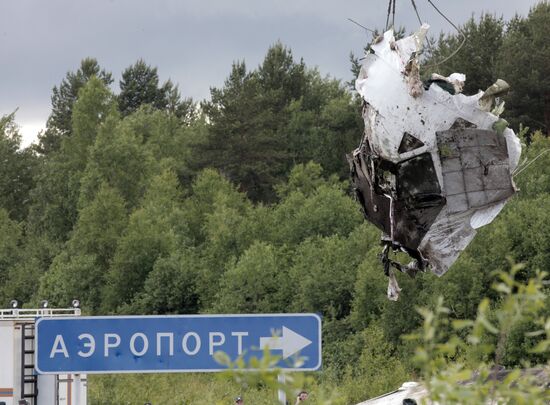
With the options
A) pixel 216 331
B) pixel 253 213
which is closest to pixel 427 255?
pixel 216 331

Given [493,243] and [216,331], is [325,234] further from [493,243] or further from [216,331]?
[216,331]

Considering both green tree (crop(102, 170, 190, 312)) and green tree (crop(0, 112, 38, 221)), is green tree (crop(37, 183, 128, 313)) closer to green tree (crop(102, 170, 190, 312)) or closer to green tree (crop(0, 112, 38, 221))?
green tree (crop(102, 170, 190, 312))

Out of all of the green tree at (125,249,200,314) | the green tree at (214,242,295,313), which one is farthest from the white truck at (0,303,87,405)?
the green tree at (125,249,200,314)

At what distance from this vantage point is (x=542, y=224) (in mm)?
43812

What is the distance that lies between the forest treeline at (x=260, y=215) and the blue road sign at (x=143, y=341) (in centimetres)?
2090

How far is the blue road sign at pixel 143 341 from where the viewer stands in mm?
14320

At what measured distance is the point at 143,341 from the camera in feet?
47.8

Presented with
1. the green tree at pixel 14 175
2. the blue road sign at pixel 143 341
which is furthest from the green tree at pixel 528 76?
the blue road sign at pixel 143 341

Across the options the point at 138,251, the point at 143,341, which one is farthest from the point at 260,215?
the point at 143,341

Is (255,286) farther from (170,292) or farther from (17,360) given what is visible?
(17,360)

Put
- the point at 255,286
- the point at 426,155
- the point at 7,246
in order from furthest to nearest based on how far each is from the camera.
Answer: the point at 7,246, the point at 255,286, the point at 426,155

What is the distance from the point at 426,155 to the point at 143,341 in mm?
3833

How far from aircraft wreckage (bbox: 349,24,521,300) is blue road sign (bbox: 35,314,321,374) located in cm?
192

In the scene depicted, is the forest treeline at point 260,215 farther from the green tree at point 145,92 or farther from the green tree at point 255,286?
the green tree at point 145,92
